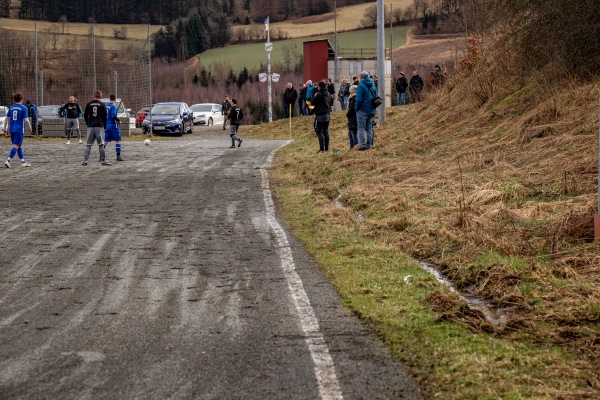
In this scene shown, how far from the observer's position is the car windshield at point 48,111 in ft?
140

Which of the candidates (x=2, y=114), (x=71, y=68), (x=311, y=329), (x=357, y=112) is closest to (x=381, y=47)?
(x=357, y=112)

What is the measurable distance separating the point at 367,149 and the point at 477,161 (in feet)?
22.2

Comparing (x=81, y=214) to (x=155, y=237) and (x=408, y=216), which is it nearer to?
(x=155, y=237)

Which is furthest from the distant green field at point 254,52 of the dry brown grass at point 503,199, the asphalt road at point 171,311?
the asphalt road at point 171,311

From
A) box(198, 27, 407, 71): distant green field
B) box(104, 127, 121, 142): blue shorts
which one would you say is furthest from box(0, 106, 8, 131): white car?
box(198, 27, 407, 71): distant green field

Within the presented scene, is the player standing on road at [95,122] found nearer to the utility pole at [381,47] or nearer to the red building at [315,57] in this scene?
the utility pole at [381,47]

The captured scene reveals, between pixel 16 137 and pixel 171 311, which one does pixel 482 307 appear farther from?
pixel 16 137

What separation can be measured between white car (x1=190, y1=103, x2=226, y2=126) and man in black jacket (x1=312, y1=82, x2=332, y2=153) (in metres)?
28.0

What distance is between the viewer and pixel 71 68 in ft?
148

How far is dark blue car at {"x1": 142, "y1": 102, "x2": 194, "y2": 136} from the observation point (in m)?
41.1

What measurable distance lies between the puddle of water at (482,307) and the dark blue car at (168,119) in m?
32.8

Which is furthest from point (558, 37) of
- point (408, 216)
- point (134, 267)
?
point (134, 267)

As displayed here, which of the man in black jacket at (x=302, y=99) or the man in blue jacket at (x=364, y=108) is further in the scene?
the man in black jacket at (x=302, y=99)

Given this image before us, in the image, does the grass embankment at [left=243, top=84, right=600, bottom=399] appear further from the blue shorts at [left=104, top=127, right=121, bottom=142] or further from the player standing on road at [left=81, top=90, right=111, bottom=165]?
the blue shorts at [left=104, top=127, right=121, bottom=142]
